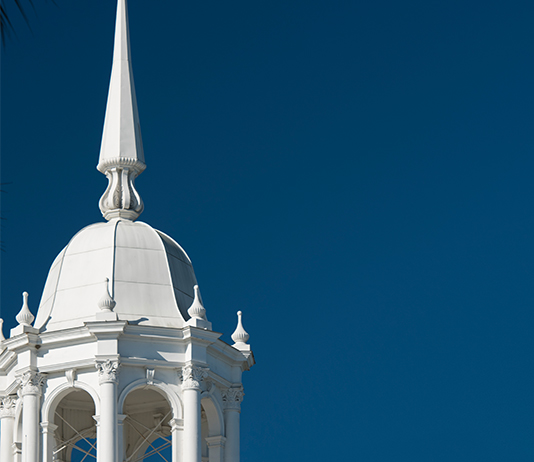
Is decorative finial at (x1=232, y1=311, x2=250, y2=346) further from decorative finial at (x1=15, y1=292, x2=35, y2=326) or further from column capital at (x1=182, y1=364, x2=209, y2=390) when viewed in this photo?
decorative finial at (x1=15, y1=292, x2=35, y2=326)

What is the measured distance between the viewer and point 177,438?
39719 mm

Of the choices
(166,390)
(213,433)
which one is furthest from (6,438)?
(213,433)

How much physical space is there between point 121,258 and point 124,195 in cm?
348

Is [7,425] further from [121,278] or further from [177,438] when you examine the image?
[177,438]

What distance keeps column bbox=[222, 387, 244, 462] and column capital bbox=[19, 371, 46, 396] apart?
274 inches

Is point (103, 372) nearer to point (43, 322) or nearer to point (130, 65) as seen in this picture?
point (43, 322)

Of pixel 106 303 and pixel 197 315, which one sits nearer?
pixel 106 303

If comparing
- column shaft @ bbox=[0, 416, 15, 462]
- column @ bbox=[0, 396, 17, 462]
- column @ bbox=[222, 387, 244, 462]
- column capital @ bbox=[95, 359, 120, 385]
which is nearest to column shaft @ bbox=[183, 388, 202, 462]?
column capital @ bbox=[95, 359, 120, 385]

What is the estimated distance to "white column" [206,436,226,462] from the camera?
42.1 meters

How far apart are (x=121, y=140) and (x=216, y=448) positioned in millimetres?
13934

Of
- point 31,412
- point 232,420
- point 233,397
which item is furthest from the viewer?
point 233,397

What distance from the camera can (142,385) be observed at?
40125mm

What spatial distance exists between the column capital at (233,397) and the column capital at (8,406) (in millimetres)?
7969

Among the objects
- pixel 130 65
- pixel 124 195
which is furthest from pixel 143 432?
pixel 130 65
